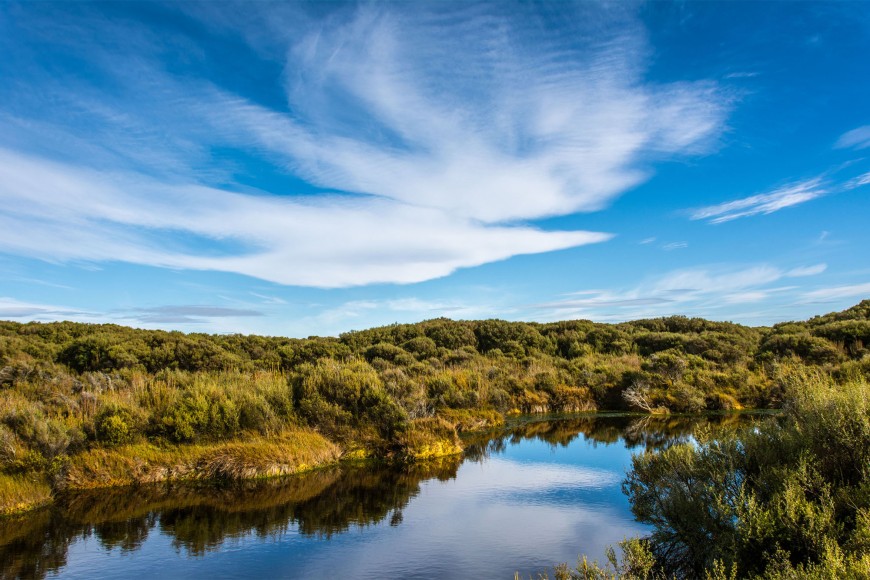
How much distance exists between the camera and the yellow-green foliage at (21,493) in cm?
1117

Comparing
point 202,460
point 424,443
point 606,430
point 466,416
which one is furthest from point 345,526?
point 606,430

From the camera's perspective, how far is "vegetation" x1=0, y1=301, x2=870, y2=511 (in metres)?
13.8

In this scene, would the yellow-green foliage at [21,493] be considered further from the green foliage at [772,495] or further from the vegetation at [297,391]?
the green foliage at [772,495]

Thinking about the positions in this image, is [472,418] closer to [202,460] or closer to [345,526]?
[202,460]

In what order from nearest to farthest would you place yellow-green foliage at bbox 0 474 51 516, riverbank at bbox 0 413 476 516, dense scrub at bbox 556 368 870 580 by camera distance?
dense scrub at bbox 556 368 870 580 → yellow-green foliage at bbox 0 474 51 516 → riverbank at bbox 0 413 476 516

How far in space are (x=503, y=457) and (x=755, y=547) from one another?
10.4 meters

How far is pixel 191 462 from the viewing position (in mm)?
14117

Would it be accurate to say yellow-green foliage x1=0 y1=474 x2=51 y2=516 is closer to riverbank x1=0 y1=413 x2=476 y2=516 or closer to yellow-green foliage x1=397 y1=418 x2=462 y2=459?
riverbank x1=0 y1=413 x2=476 y2=516

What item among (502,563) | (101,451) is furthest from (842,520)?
(101,451)

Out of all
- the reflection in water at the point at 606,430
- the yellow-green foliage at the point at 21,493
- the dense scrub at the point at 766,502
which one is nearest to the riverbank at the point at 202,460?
the yellow-green foliage at the point at 21,493

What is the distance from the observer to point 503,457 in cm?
1673

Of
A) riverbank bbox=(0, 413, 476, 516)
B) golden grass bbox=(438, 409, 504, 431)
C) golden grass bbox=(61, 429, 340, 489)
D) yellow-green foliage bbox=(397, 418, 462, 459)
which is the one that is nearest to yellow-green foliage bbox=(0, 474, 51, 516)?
riverbank bbox=(0, 413, 476, 516)

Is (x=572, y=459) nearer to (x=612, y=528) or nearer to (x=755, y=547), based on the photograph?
(x=612, y=528)

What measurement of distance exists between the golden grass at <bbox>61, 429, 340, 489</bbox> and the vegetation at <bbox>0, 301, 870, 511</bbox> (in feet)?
0.12
